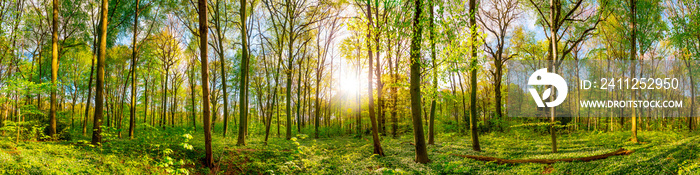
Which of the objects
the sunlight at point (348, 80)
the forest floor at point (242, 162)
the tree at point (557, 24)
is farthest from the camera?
the sunlight at point (348, 80)

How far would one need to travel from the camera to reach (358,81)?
2708 centimetres

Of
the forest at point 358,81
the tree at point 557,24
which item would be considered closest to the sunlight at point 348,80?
the forest at point 358,81

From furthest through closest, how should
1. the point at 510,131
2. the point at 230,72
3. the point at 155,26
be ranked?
the point at 230,72 → the point at 510,131 → the point at 155,26

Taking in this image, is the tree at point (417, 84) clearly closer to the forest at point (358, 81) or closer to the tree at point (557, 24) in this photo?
the forest at point (358, 81)

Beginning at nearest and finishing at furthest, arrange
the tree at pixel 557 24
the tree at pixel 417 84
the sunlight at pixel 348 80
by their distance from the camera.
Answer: the tree at pixel 417 84 < the tree at pixel 557 24 < the sunlight at pixel 348 80

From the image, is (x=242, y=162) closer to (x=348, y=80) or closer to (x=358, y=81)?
(x=358, y=81)

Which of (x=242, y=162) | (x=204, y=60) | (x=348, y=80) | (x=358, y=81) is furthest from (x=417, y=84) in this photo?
(x=348, y=80)

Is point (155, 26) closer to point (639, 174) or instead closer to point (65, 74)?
point (65, 74)

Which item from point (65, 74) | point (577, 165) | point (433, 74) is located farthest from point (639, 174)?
point (65, 74)

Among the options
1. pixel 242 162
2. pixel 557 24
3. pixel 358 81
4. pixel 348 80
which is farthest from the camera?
pixel 348 80

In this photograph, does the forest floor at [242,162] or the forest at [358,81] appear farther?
the forest at [358,81]

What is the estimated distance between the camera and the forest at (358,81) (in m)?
7.90

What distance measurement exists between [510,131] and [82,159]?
2418 cm

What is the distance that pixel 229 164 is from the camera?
8.82m
